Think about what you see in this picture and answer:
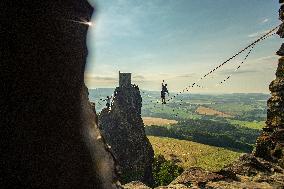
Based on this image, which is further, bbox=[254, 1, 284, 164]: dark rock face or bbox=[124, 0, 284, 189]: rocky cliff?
bbox=[254, 1, 284, 164]: dark rock face

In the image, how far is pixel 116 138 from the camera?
8900 centimetres

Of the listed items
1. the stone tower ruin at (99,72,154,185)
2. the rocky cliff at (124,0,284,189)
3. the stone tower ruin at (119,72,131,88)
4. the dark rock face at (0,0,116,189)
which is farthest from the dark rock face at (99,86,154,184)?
the dark rock face at (0,0,116,189)

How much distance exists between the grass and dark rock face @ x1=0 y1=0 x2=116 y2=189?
5133 inches

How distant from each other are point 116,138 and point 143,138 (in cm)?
829

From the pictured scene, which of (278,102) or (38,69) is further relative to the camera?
(278,102)

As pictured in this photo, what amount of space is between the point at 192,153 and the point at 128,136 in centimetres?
7224

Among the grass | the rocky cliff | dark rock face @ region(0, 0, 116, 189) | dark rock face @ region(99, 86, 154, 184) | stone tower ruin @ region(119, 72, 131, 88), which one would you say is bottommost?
the grass

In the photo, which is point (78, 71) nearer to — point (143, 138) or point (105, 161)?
point (105, 161)

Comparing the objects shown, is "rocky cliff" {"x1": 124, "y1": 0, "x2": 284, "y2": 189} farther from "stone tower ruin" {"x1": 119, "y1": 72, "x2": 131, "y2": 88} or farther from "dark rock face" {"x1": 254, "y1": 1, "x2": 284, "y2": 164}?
"stone tower ruin" {"x1": 119, "y1": 72, "x2": 131, "y2": 88}

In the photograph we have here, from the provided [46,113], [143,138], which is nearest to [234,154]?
[143,138]

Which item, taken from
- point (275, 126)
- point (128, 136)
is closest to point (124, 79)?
point (128, 136)

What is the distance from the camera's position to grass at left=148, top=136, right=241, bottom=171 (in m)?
138

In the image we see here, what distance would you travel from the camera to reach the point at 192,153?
495 ft

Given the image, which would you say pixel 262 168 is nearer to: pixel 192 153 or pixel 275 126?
pixel 275 126
